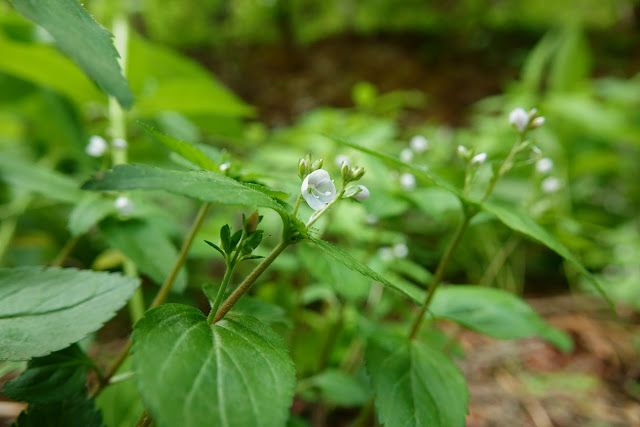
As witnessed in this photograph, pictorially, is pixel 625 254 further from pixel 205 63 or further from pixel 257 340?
pixel 205 63

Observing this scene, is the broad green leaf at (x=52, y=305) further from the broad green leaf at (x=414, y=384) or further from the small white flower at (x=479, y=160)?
the small white flower at (x=479, y=160)

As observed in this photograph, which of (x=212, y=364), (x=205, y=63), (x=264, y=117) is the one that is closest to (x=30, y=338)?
(x=212, y=364)

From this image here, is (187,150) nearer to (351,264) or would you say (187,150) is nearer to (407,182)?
(351,264)

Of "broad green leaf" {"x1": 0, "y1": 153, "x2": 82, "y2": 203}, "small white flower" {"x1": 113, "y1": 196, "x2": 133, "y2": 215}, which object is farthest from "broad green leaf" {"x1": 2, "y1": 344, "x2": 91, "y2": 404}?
"broad green leaf" {"x1": 0, "y1": 153, "x2": 82, "y2": 203}

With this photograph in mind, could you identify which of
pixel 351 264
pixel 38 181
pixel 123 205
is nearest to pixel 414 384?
pixel 351 264

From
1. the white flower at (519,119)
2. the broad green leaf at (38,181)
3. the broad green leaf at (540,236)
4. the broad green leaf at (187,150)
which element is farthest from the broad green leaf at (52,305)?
the white flower at (519,119)

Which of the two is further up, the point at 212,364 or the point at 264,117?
the point at 264,117

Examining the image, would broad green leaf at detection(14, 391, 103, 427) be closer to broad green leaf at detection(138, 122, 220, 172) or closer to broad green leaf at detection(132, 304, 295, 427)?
broad green leaf at detection(132, 304, 295, 427)
